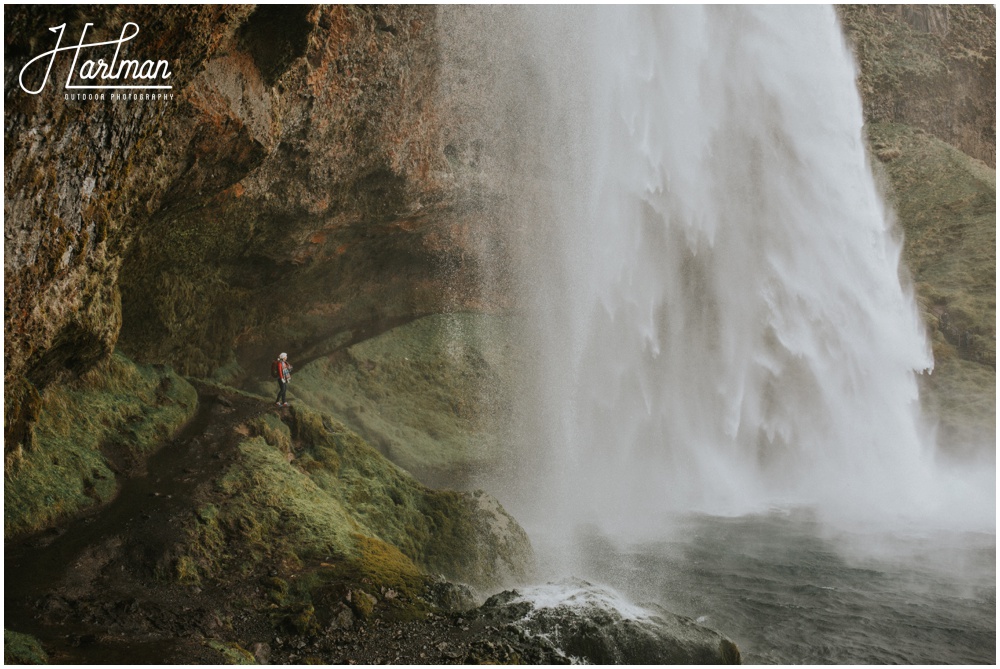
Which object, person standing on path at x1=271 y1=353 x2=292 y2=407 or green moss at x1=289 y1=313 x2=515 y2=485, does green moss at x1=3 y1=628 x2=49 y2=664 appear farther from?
green moss at x1=289 y1=313 x2=515 y2=485

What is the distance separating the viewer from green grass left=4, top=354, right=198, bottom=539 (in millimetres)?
8117

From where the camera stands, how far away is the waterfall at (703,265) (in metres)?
16.9

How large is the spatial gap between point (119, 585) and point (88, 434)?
9.03 feet

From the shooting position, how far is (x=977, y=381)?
24.4 meters

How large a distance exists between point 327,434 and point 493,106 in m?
8.03

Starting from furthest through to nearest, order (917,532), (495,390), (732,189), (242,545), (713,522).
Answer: (495,390) < (732,189) < (713,522) < (917,532) < (242,545)

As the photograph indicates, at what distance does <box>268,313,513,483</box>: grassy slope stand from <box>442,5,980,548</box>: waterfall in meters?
1.88

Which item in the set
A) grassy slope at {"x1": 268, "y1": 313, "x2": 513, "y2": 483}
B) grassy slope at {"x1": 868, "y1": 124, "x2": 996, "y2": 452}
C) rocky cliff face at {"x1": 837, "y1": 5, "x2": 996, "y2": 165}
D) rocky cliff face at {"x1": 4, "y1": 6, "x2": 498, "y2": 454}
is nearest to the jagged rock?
rocky cliff face at {"x1": 4, "y1": 6, "x2": 498, "y2": 454}

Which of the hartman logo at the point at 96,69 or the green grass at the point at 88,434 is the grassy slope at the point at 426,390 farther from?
the hartman logo at the point at 96,69

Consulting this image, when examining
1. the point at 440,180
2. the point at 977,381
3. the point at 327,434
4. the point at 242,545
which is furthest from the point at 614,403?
the point at 977,381

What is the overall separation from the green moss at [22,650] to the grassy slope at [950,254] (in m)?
23.3

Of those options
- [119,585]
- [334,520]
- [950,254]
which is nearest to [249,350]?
[334,520]

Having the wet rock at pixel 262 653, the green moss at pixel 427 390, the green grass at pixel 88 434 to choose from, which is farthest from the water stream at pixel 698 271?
the wet rock at pixel 262 653

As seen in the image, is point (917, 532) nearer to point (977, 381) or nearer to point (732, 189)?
point (732, 189)
